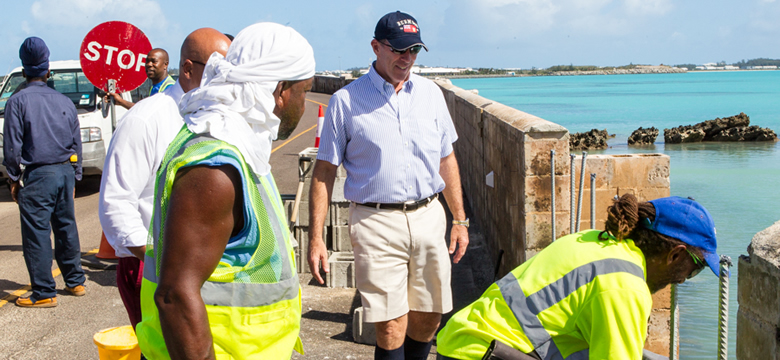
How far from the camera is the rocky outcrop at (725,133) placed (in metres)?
34.1

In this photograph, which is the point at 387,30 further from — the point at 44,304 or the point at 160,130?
the point at 44,304

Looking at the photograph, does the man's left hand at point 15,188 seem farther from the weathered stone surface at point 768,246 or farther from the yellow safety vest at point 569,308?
the weathered stone surface at point 768,246

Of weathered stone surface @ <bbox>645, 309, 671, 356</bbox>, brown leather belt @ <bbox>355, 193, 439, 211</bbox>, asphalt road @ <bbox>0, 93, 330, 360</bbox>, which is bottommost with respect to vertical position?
weathered stone surface @ <bbox>645, 309, 671, 356</bbox>

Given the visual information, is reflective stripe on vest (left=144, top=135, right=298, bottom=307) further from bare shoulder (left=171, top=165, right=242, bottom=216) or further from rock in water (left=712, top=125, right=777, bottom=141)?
rock in water (left=712, top=125, right=777, bottom=141)

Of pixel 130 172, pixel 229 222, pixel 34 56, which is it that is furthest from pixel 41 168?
pixel 229 222

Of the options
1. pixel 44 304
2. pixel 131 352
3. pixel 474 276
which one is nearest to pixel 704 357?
pixel 474 276

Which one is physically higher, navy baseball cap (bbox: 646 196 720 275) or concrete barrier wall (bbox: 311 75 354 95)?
concrete barrier wall (bbox: 311 75 354 95)

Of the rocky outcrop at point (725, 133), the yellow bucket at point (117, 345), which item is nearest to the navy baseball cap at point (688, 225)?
the yellow bucket at point (117, 345)

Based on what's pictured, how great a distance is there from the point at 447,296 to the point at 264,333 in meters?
2.14

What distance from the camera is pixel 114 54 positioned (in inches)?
320

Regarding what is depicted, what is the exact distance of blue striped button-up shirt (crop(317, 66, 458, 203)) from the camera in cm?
386

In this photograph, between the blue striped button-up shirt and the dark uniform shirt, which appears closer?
the blue striped button-up shirt

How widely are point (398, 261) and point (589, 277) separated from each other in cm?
156

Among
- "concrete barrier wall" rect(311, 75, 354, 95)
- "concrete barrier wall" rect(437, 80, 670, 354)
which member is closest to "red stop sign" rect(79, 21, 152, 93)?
"concrete barrier wall" rect(437, 80, 670, 354)
